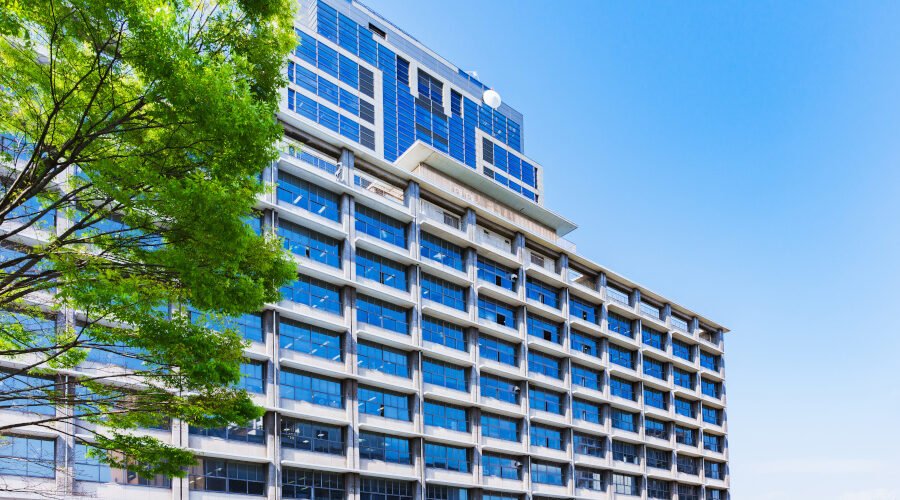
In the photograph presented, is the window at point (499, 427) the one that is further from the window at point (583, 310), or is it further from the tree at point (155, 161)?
the tree at point (155, 161)

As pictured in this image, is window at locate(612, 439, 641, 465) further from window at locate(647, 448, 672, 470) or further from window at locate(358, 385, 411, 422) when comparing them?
window at locate(358, 385, 411, 422)

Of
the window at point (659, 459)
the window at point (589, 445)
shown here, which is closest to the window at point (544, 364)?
the window at point (589, 445)

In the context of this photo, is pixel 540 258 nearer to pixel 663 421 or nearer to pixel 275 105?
pixel 663 421

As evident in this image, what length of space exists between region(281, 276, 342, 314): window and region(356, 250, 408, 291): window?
2.21 m

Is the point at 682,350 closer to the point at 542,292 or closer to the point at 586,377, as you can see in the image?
the point at 586,377

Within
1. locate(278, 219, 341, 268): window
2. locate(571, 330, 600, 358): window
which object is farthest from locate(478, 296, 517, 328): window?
locate(278, 219, 341, 268): window

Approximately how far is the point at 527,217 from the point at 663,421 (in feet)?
77.9

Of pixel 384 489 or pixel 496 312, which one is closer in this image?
pixel 384 489

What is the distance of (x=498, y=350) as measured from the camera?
164 ft

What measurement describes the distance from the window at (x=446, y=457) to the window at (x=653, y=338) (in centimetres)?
2567

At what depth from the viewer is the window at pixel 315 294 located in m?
38.3

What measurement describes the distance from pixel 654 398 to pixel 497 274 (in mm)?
22656

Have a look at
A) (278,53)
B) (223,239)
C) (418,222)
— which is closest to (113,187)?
(223,239)

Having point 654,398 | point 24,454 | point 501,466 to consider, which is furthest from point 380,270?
point 654,398
